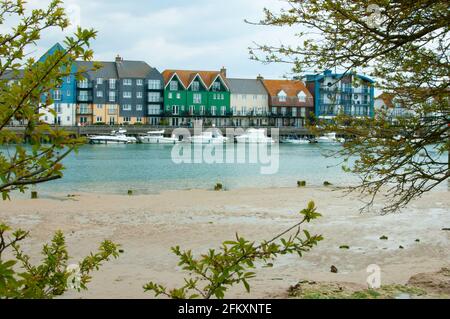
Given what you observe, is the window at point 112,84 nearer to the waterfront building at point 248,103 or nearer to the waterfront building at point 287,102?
the waterfront building at point 248,103

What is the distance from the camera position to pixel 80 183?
37.0 meters

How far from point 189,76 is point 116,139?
20508mm

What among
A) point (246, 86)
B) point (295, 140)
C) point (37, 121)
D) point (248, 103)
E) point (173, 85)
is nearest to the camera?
point (37, 121)

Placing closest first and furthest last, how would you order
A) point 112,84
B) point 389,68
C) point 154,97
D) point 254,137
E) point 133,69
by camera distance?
1. point 389,68
2. point 112,84
3. point 133,69
4. point 154,97
5. point 254,137

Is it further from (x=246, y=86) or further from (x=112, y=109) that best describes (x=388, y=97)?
(x=246, y=86)

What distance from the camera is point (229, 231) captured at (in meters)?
17.0

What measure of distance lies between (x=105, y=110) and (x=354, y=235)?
9700 centimetres

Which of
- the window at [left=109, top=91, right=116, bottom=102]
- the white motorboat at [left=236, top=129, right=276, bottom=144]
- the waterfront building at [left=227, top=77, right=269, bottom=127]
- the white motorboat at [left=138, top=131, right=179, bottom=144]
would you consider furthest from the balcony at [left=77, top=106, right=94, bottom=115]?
the white motorboat at [left=236, top=129, right=276, bottom=144]

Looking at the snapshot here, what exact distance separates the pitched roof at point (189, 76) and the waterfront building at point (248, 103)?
13.0ft

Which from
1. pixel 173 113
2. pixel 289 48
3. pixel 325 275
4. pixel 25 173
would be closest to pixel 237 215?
pixel 325 275

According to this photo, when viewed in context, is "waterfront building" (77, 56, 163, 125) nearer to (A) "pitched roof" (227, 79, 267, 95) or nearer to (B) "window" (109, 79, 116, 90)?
(B) "window" (109, 79, 116, 90)

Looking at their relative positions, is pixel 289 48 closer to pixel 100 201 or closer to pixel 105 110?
pixel 100 201

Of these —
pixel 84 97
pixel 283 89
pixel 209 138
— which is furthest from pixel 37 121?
pixel 283 89

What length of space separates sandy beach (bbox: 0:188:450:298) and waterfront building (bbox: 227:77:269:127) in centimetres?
8875
